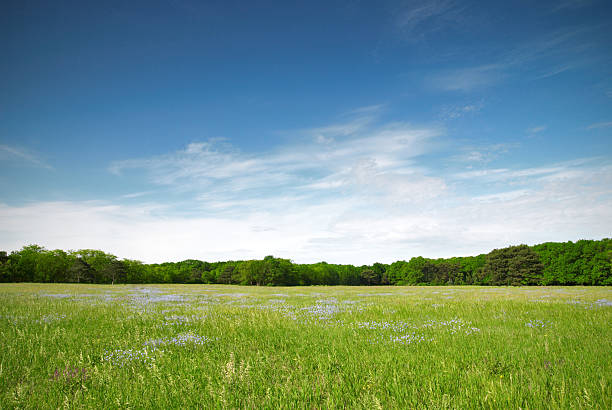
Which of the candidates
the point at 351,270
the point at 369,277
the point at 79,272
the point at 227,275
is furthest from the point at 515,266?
the point at 79,272

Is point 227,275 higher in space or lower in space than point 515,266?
lower

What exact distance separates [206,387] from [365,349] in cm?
326

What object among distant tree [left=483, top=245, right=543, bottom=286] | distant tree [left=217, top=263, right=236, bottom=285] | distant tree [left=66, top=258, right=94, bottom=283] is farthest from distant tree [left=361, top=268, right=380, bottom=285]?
distant tree [left=66, top=258, right=94, bottom=283]

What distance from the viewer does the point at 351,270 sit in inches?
4761

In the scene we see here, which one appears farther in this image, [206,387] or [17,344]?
[17,344]

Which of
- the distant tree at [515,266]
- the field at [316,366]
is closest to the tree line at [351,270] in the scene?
the distant tree at [515,266]

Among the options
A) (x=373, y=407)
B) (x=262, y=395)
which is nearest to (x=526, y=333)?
(x=373, y=407)

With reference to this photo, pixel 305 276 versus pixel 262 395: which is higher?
pixel 262 395

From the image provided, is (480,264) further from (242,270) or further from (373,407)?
(373,407)

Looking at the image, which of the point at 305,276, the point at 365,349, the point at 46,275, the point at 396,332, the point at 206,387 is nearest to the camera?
the point at 206,387

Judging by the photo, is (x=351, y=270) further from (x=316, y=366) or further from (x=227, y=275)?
(x=316, y=366)

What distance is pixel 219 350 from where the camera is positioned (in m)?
6.14

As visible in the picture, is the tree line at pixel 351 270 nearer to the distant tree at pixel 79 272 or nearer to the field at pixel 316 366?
the distant tree at pixel 79 272

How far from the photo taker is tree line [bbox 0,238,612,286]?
61.9m
